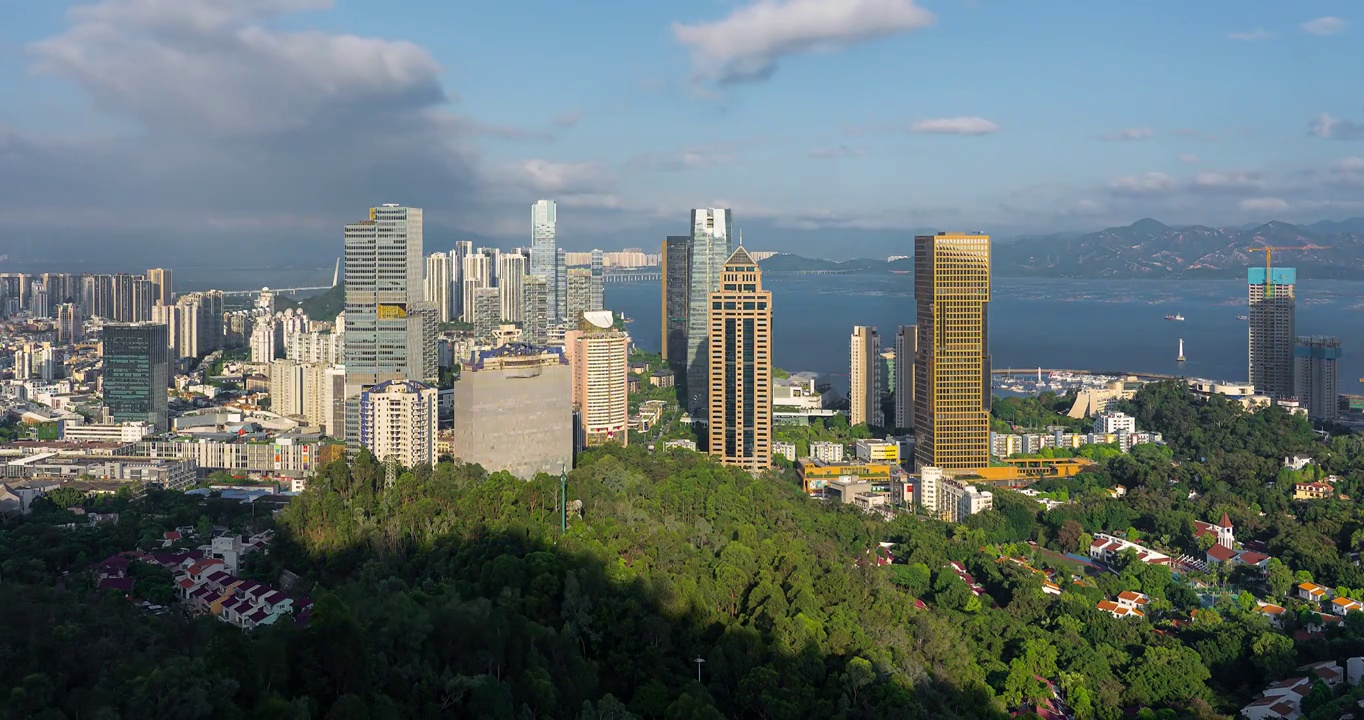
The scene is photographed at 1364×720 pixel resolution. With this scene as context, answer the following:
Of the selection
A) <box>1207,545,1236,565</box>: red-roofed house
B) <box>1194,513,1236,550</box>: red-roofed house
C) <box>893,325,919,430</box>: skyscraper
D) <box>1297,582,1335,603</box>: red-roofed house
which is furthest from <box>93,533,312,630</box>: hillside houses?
<box>893,325,919,430</box>: skyscraper


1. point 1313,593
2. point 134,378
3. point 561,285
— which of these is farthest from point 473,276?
point 1313,593

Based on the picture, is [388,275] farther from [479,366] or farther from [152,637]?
[152,637]

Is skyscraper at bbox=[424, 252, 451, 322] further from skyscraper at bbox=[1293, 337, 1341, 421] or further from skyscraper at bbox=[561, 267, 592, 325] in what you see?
skyscraper at bbox=[1293, 337, 1341, 421]

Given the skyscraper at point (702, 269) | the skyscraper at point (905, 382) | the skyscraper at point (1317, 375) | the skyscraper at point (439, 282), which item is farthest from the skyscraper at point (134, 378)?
the skyscraper at point (1317, 375)

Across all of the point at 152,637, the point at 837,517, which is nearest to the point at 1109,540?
the point at 837,517

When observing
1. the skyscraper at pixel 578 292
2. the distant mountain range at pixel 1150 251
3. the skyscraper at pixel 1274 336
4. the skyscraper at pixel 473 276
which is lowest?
the skyscraper at pixel 1274 336

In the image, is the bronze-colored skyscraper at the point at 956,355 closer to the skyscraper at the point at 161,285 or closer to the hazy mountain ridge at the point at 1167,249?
the skyscraper at the point at 161,285
